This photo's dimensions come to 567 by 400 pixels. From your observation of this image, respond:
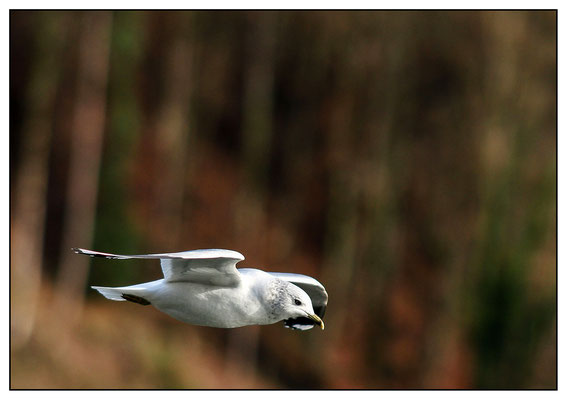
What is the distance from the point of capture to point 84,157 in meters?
4.46

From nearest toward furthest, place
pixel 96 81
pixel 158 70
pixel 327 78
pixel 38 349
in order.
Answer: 1. pixel 38 349
2. pixel 96 81
3. pixel 158 70
4. pixel 327 78

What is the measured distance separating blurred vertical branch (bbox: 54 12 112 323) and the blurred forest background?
0.01 metres

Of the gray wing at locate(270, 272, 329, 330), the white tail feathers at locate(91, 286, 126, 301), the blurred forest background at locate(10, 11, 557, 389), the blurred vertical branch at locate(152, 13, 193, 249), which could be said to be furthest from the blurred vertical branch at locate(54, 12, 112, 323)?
the white tail feathers at locate(91, 286, 126, 301)

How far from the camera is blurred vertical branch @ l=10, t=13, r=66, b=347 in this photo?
13.5 ft

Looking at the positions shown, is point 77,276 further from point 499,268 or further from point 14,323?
point 499,268

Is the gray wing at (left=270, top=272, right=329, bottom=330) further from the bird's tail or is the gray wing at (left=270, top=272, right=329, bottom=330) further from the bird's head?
the bird's tail

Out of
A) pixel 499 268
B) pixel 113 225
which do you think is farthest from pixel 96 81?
pixel 499 268

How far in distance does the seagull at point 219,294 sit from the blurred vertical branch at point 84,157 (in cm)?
291

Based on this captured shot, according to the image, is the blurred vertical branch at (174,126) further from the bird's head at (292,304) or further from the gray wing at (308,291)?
the bird's head at (292,304)

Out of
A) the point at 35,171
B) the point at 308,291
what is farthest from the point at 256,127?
the point at 308,291

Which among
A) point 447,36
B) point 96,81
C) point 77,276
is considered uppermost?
point 447,36

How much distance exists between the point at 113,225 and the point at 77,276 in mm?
312

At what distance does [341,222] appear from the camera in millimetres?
5262

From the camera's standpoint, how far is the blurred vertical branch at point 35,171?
411 centimetres
